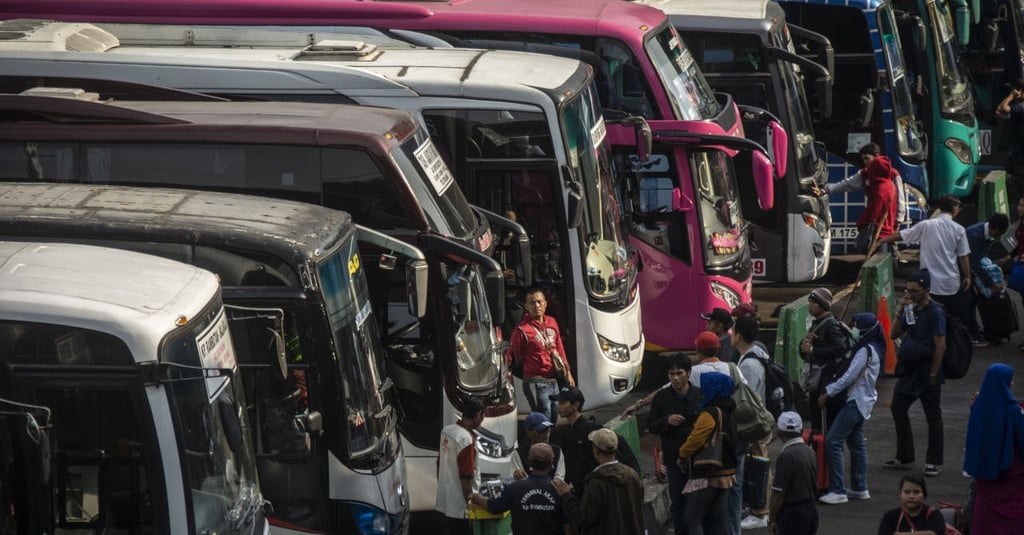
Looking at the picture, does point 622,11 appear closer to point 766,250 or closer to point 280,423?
point 766,250

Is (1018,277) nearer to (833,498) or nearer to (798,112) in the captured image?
(798,112)

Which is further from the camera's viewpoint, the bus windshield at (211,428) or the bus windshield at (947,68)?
the bus windshield at (947,68)

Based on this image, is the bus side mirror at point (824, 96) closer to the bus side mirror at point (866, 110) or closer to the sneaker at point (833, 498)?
the bus side mirror at point (866, 110)

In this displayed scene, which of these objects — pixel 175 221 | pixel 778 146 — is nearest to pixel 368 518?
pixel 175 221

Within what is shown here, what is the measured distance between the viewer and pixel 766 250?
728 inches

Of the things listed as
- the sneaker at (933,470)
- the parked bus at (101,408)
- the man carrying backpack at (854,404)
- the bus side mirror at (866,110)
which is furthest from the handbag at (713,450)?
the bus side mirror at (866,110)

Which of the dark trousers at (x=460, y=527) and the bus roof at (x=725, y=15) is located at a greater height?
the bus roof at (x=725, y=15)

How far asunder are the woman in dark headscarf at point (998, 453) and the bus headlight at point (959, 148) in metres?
11.7

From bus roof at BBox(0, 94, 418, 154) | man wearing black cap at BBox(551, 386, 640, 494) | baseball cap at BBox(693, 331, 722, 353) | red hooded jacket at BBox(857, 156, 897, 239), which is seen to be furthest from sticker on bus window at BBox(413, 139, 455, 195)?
red hooded jacket at BBox(857, 156, 897, 239)

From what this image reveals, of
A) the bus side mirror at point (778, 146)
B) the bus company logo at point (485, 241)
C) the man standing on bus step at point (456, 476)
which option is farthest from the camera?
the bus side mirror at point (778, 146)

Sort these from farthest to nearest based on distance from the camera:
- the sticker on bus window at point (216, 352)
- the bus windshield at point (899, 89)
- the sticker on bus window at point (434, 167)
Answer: the bus windshield at point (899, 89) → the sticker on bus window at point (434, 167) → the sticker on bus window at point (216, 352)

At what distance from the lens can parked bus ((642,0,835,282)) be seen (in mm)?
18234

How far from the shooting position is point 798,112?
61.2ft

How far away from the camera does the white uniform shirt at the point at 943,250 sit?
16.8m
